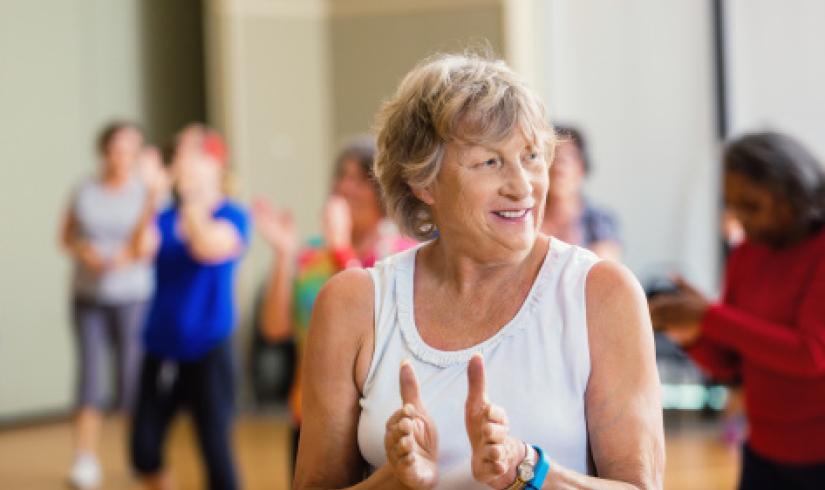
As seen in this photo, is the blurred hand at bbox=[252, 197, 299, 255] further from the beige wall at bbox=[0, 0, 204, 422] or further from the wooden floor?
the beige wall at bbox=[0, 0, 204, 422]

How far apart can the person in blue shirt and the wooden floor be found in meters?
1.03

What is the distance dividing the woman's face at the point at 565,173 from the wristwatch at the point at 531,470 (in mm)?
1966

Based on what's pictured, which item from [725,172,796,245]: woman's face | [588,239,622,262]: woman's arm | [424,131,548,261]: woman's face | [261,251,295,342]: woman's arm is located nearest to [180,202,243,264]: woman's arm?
[261,251,295,342]: woman's arm

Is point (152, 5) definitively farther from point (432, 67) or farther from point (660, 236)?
point (432, 67)

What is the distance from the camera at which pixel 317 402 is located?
207cm

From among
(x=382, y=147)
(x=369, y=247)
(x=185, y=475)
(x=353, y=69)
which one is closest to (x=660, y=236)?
(x=353, y=69)

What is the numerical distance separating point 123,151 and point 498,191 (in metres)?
4.72

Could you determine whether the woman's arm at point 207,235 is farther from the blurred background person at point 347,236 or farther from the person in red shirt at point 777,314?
the person in red shirt at point 777,314

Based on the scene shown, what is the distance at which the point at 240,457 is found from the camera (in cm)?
631

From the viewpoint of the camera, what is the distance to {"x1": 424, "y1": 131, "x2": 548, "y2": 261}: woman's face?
1.98 meters

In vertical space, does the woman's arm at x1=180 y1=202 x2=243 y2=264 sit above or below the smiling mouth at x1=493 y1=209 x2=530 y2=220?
below

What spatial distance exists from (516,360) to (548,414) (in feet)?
0.31

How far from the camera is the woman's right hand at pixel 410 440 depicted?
182 cm

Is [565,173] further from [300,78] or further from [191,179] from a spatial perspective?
[300,78]
